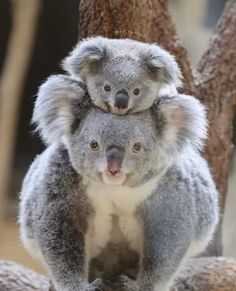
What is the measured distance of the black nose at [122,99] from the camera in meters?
2.31

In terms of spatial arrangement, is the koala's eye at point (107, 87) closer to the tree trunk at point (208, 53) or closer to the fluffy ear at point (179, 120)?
the fluffy ear at point (179, 120)

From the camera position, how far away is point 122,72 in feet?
7.80

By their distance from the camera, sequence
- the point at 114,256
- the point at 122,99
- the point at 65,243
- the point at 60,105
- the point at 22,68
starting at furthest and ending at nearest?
the point at 22,68 → the point at 114,256 → the point at 65,243 → the point at 60,105 → the point at 122,99

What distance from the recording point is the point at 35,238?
9.41ft

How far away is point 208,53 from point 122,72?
60.3 inches

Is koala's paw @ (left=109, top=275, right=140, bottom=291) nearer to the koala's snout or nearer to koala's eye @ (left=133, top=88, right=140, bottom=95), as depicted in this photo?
the koala's snout

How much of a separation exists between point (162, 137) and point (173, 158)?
108 millimetres

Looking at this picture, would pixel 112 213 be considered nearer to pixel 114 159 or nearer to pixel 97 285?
pixel 97 285

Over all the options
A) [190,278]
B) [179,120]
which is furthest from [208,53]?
[179,120]

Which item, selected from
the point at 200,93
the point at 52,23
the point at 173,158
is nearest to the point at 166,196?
the point at 173,158

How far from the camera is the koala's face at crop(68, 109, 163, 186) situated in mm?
2426

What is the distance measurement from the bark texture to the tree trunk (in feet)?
1.52

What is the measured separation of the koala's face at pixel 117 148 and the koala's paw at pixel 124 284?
447mm

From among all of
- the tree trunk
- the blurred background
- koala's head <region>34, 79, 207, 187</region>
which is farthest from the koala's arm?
the blurred background
